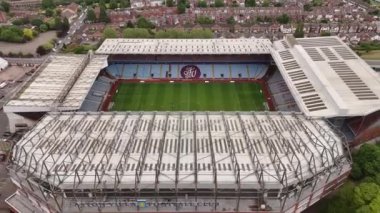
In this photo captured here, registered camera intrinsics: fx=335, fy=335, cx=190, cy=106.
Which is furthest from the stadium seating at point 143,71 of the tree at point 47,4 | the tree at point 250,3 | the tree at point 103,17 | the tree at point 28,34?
the tree at point 47,4

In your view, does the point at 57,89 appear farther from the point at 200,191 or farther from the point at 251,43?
the point at 251,43

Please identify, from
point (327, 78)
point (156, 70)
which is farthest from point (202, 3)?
point (327, 78)

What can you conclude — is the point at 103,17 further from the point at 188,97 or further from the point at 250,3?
the point at 188,97

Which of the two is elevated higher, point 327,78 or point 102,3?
point 327,78

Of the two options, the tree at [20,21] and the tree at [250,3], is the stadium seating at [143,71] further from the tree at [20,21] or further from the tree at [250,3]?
the tree at [250,3]

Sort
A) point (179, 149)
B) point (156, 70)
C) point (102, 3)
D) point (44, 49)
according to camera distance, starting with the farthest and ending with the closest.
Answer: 1. point (102, 3)
2. point (44, 49)
3. point (156, 70)
4. point (179, 149)

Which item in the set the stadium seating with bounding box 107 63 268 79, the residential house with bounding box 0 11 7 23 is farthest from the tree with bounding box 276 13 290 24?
the residential house with bounding box 0 11 7 23

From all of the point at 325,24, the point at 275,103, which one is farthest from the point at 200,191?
the point at 325,24
